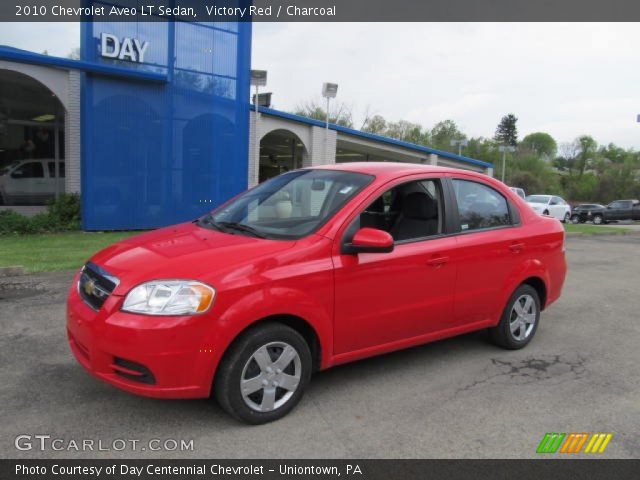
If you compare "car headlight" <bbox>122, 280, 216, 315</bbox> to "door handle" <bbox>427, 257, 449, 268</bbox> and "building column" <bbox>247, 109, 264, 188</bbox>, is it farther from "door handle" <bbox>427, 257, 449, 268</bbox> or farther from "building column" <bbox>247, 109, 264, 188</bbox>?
"building column" <bbox>247, 109, 264, 188</bbox>

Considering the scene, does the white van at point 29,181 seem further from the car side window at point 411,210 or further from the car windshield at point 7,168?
the car side window at point 411,210

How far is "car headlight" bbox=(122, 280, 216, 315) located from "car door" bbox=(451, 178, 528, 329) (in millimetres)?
2188

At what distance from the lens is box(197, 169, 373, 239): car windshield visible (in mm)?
3848

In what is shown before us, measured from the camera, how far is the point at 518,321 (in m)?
5.05

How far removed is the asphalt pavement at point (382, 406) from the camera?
3170 millimetres

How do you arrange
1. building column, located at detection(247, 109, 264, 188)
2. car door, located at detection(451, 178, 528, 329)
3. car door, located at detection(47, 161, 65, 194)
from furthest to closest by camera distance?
building column, located at detection(247, 109, 264, 188) → car door, located at detection(47, 161, 65, 194) → car door, located at detection(451, 178, 528, 329)

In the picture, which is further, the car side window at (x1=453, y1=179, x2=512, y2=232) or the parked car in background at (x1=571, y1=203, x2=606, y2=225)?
the parked car in background at (x1=571, y1=203, x2=606, y2=225)

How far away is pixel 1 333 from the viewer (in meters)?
5.05

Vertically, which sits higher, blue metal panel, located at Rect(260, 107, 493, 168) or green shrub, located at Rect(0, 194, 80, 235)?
blue metal panel, located at Rect(260, 107, 493, 168)

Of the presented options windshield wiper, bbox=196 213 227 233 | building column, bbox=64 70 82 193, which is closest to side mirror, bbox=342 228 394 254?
windshield wiper, bbox=196 213 227 233

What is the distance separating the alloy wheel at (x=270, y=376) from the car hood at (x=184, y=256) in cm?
58

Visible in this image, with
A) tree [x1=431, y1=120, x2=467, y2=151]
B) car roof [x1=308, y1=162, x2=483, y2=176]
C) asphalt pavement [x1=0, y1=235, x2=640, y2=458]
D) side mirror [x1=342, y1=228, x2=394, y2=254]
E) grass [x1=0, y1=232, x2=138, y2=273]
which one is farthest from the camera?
tree [x1=431, y1=120, x2=467, y2=151]

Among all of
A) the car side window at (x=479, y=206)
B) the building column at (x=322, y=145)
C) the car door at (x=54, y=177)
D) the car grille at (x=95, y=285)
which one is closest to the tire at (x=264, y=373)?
the car grille at (x=95, y=285)

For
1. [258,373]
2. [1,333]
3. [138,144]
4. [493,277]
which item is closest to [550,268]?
[493,277]
